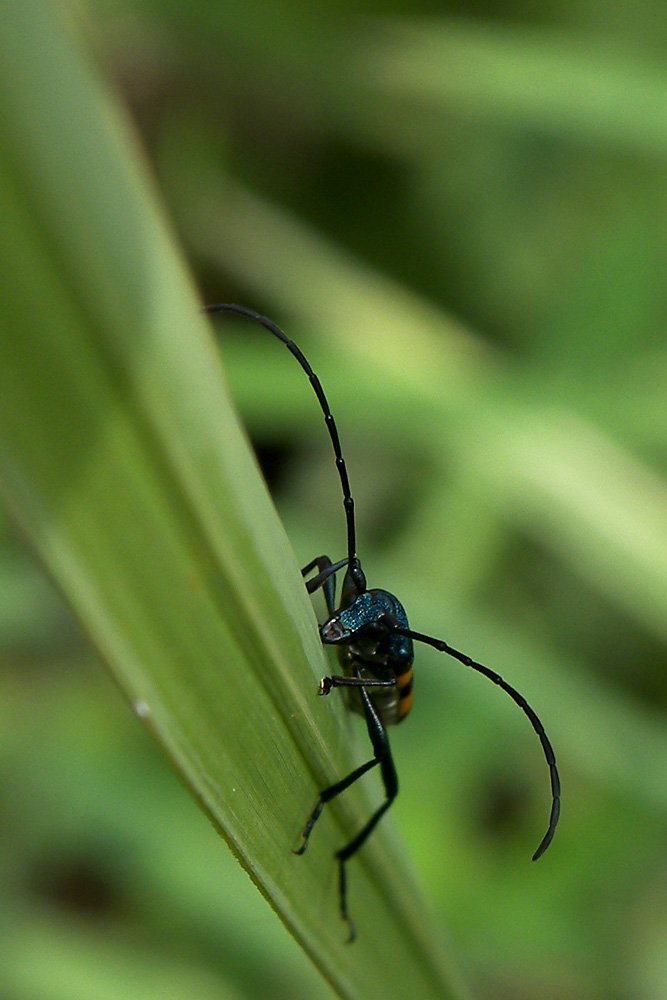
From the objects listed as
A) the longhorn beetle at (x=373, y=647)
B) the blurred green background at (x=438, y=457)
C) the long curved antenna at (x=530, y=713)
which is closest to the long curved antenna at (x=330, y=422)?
the longhorn beetle at (x=373, y=647)

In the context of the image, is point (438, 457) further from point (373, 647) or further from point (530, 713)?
point (530, 713)

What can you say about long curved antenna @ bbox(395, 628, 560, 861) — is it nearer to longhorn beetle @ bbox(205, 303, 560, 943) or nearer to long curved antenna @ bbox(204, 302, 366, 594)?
longhorn beetle @ bbox(205, 303, 560, 943)

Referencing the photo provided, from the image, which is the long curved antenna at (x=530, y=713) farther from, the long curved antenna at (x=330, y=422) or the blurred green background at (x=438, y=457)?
the blurred green background at (x=438, y=457)

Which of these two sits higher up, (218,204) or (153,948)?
(218,204)

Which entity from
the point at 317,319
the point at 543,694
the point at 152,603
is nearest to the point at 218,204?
the point at 317,319

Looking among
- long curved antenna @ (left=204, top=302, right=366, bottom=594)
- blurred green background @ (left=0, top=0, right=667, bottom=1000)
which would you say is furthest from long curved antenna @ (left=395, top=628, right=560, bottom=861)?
blurred green background @ (left=0, top=0, right=667, bottom=1000)

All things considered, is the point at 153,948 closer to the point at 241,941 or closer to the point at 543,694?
the point at 241,941

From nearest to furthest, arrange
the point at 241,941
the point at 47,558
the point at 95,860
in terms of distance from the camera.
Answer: the point at 47,558 → the point at 241,941 → the point at 95,860
